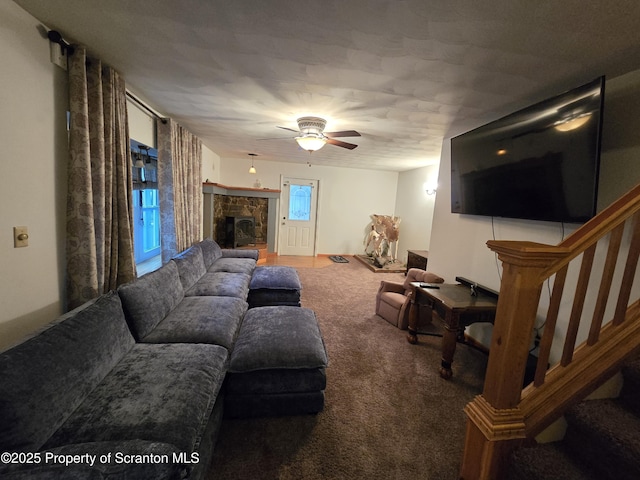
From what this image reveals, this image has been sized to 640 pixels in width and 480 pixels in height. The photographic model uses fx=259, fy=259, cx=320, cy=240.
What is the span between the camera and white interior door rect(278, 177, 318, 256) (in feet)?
20.9

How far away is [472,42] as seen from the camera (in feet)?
4.48

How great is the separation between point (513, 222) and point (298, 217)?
4742 mm

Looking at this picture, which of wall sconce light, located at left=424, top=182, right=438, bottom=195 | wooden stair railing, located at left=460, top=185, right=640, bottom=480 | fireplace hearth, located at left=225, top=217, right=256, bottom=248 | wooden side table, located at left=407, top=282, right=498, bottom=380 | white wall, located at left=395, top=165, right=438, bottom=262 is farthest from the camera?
fireplace hearth, located at left=225, top=217, right=256, bottom=248

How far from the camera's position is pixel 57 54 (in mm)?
1519

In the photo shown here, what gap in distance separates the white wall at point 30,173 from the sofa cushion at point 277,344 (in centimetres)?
117

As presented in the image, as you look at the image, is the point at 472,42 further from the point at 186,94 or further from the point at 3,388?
the point at 3,388

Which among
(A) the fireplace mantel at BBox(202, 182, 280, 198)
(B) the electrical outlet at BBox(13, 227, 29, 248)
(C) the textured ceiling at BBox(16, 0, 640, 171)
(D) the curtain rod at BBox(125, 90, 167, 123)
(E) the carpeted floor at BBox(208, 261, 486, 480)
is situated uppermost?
(C) the textured ceiling at BBox(16, 0, 640, 171)

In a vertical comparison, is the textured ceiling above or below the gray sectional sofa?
above

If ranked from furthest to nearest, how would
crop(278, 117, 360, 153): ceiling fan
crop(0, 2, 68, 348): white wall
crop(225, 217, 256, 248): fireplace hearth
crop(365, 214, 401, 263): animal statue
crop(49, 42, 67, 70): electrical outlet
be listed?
1. crop(365, 214, 401, 263): animal statue
2. crop(225, 217, 256, 248): fireplace hearth
3. crop(278, 117, 360, 153): ceiling fan
4. crop(49, 42, 67, 70): electrical outlet
5. crop(0, 2, 68, 348): white wall

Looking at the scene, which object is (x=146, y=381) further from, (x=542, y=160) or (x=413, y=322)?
(x=542, y=160)

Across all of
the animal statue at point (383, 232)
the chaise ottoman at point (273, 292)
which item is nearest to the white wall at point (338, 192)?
the animal statue at point (383, 232)

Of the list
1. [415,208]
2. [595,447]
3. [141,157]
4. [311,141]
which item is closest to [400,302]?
[595,447]

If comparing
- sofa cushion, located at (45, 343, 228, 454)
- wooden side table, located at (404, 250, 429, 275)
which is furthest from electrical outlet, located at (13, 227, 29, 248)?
wooden side table, located at (404, 250, 429, 275)

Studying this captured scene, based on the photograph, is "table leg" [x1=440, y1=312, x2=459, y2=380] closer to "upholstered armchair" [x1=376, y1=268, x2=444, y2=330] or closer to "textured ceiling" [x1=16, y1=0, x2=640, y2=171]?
"upholstered armchair" [x1=376, y1=268, x2=444, y2=330]
